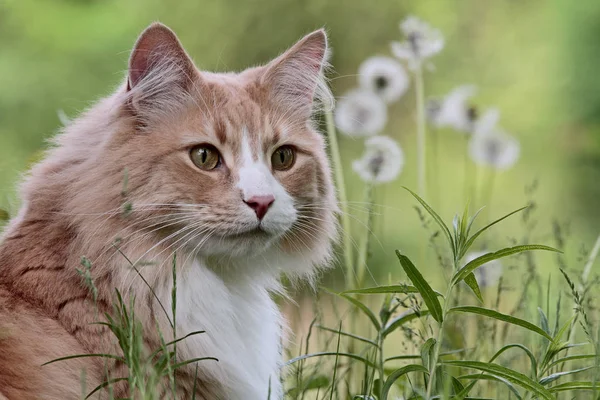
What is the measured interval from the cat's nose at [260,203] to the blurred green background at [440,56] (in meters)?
4.54

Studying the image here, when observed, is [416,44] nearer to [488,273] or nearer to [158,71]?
[488,273]

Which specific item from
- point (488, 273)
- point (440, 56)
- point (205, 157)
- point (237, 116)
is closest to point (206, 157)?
point (205, 157)

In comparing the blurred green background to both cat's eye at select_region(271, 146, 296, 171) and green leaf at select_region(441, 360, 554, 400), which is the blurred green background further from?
green leaf at select_region(441, 360, 554, 400)

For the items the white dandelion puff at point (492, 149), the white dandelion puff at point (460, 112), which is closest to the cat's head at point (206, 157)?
the white dandelion puff at point (460, 112)

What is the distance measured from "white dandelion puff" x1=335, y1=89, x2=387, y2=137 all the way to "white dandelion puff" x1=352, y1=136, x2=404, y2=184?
0.24 meters

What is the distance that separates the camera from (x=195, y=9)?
745 centimetres

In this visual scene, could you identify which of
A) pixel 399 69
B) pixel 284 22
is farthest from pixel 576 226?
pixel 399 69

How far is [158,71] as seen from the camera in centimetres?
222

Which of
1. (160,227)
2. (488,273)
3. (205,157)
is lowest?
(160,227)

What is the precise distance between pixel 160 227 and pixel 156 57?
413 mm

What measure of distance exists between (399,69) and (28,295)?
1.97 meters

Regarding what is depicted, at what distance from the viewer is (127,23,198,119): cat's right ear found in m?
2.17

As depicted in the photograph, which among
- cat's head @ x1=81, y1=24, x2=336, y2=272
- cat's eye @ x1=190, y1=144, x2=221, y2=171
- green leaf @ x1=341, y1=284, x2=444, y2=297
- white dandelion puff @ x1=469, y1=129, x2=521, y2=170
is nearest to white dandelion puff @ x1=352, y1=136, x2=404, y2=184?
white dandelion puff @ x1=469, y1=129, x2=521, y2=170

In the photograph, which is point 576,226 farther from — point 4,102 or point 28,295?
point 28,295
